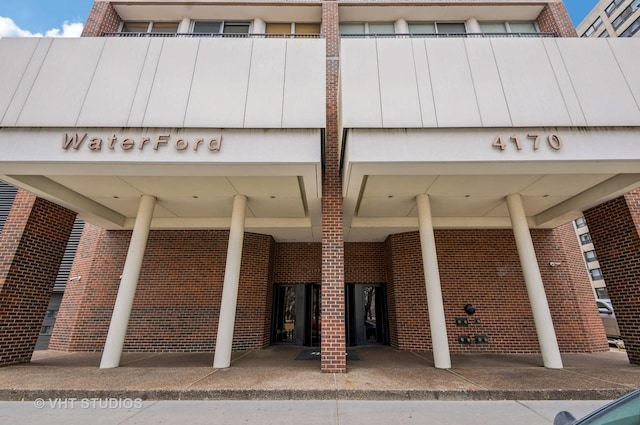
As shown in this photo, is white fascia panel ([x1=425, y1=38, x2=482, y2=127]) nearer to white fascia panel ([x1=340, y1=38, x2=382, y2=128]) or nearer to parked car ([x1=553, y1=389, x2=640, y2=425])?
white fascia panel ([x1=340, y1=38, x2=382, y2=128])

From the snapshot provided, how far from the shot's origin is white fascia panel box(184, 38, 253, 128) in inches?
228

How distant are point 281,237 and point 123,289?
542cm

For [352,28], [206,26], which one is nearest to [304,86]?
[352,28]

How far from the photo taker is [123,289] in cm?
694

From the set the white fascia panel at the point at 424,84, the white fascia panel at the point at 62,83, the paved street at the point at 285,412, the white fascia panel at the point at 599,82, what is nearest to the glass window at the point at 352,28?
the white fascia panel at the point at 424,84

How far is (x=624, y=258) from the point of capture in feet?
24.3

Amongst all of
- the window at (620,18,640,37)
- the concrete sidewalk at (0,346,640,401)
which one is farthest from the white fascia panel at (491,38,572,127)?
the window at (620,18,640,37)

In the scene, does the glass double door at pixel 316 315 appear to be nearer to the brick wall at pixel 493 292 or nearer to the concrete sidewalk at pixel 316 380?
the brick wall at pixel 493 292

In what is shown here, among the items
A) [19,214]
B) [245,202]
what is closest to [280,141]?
[245,202]

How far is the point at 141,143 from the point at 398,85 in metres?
5.46

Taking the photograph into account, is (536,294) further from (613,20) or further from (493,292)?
(613,20)

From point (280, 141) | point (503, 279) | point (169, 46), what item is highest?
point (169, 46)

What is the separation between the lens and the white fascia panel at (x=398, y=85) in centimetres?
570

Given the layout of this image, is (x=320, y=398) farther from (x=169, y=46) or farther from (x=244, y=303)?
(x=169, y=46)
